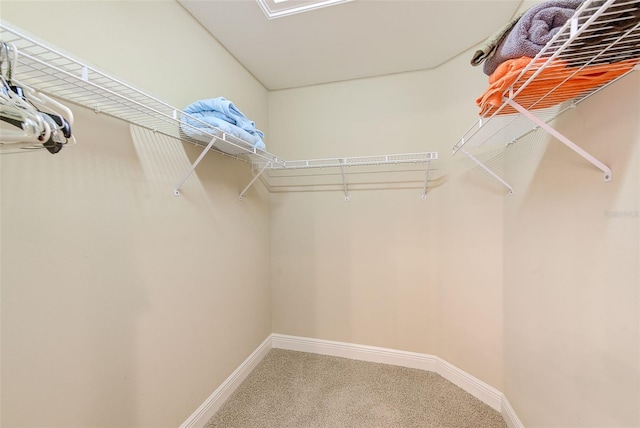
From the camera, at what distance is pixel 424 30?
1.47 m

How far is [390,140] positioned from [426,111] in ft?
1.10

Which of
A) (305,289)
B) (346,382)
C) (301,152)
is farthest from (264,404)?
(301,152)

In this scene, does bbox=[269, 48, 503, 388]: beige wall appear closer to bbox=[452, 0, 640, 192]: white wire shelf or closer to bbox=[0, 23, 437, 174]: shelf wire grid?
bbox=[452, 0, 640, 192]: white wire shelf

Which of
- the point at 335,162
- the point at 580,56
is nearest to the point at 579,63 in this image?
the point at 580,56

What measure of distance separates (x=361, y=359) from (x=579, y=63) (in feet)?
7.14

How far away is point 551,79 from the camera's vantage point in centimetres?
76

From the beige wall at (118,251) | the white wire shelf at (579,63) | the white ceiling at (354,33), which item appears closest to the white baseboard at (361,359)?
the beige wall at (118,251)

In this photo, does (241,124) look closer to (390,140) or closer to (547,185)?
(390,140)

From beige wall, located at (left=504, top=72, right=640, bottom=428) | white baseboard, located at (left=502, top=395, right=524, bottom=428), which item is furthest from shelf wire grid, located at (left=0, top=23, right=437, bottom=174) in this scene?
white baseboard, located at (left=502, top=395, right=524, bottom=428)

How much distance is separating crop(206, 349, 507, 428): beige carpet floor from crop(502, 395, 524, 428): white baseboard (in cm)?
4

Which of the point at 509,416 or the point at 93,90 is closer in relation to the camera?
the point at 93,90

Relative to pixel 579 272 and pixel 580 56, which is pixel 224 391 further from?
pixel 580 56

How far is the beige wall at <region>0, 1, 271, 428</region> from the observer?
74 centimetres

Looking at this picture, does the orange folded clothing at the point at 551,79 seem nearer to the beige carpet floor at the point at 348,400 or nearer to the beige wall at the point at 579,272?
the beige wall at the point at 579,272
